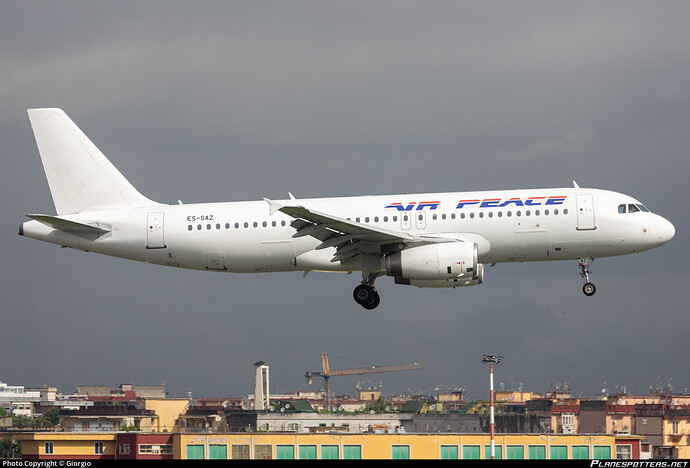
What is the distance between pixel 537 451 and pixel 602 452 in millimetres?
3506

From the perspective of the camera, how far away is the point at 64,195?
55469 millimetres

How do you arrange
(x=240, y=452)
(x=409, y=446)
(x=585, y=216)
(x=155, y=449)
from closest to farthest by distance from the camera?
(x=585, y=216) < (x=409, y=446) < (x=240, y=452) < (x=155, y=449)

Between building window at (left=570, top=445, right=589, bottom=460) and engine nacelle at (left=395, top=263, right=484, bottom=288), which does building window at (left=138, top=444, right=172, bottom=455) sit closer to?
engine nacelle at (left=395, top=263, right=484, bottom=288)

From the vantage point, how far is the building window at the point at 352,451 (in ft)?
185

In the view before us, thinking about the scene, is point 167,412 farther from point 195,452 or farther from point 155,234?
point 155,234

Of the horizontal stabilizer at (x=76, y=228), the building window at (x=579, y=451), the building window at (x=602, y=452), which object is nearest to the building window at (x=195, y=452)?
the horizontal stabilizer at (x=76, y=228)

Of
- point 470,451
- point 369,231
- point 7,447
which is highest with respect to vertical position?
point 369,231

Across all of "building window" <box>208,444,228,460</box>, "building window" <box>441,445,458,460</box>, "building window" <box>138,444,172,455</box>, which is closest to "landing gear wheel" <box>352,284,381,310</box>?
"building window" <box>441,445,458,460</box>

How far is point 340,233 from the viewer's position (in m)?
49.2

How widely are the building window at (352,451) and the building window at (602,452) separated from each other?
12.7 metres

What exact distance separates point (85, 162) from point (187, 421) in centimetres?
4767

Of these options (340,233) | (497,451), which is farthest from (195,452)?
(340,233)

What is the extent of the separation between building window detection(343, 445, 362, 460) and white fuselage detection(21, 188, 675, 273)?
10887 mm

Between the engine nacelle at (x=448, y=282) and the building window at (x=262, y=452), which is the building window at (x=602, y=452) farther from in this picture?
the building window at (x=262, y=452)
